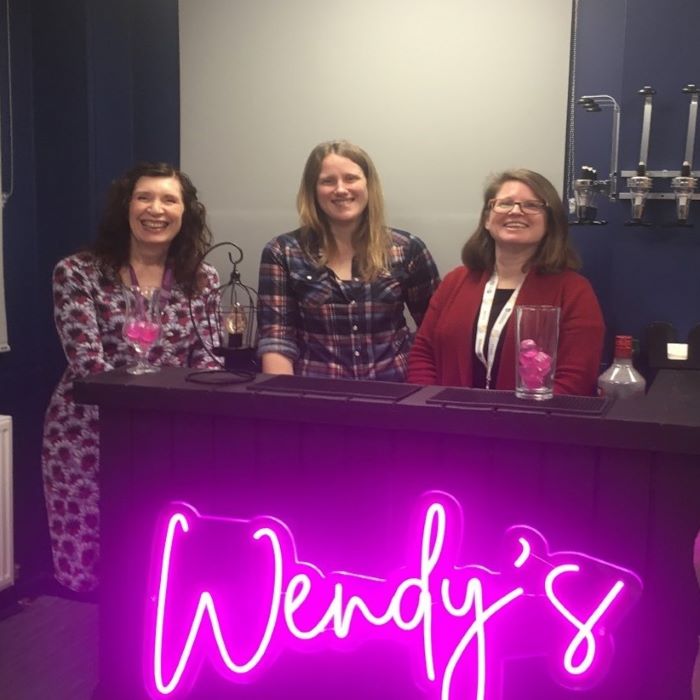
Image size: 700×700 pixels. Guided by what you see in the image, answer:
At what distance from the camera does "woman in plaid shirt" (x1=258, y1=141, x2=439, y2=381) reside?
2740mm

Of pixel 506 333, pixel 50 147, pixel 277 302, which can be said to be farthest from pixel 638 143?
pixel 50 147

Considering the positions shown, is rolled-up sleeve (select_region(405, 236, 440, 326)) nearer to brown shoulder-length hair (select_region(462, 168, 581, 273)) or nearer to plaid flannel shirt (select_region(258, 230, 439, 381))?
plaid flannel shirt (select_region(258, 230, 439, 381))

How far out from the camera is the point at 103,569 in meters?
2.08

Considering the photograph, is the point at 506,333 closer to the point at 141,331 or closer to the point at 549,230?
the point at 549,230

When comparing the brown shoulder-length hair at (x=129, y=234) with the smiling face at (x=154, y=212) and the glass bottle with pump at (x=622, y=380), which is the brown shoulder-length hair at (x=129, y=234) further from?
the glass bottle with pump at (x=622, y=380)

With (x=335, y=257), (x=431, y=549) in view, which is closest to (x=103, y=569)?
(x=431, y=549)

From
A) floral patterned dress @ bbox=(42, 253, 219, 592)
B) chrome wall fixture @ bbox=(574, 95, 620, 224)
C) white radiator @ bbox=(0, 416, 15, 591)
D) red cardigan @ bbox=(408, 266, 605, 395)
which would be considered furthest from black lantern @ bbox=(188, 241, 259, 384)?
chrome wall fixture @ bbox=(574, 95, 620, 224)

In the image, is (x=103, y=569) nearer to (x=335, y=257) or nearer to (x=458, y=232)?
(x=335, y=257)

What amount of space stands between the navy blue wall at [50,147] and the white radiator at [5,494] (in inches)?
11.4

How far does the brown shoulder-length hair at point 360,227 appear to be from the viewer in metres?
2.76

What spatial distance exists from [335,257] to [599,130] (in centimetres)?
94

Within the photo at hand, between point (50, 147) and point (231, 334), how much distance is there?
4.50ft

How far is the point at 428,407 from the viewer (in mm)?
1753

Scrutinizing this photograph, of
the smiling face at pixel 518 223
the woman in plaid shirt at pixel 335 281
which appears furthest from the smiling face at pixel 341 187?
the smiling face at pixel 518 223
